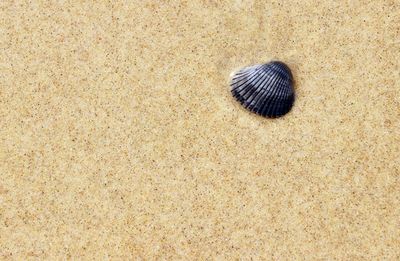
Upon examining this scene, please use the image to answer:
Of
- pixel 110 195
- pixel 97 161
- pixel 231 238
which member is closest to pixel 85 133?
pixel 97 161

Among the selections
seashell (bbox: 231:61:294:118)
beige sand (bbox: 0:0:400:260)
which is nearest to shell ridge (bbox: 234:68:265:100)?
seashell (bbox: 231:61:294:118)

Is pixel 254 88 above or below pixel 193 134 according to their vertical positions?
above

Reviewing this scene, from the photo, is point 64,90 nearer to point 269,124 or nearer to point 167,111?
point 167,111

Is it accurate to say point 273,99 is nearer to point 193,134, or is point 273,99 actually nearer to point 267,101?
point 267,101

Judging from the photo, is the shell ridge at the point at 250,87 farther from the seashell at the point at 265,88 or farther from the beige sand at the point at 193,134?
the beige sand at the point at 193,134

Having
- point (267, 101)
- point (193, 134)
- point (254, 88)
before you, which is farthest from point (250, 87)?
point (193, 134)
